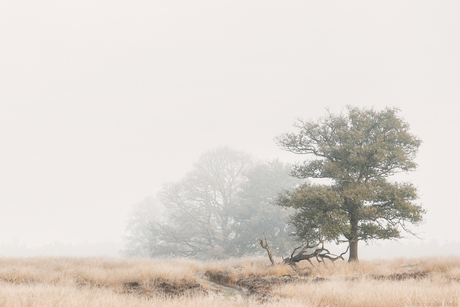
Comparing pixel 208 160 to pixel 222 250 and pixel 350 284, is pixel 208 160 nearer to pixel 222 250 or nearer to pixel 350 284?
pixel 222 250

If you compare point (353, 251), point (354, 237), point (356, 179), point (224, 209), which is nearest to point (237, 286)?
point (354, 237)

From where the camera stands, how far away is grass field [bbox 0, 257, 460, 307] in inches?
277

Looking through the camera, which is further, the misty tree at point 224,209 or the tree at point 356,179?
the misty tree at point 224,209

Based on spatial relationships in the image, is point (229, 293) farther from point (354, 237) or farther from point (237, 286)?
point (354, 237)

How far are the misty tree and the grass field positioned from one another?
11886 millimetres

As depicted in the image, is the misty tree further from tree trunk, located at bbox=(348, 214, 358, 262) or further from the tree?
the tree

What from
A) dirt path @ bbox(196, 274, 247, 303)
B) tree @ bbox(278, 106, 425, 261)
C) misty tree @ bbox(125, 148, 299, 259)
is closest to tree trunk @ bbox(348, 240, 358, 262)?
tree @ bbox(278, 106, 425, 261)

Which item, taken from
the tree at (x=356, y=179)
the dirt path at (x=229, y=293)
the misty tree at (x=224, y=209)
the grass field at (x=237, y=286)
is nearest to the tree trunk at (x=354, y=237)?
the tree at (x=356, y=179)

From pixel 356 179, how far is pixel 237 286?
9237mm

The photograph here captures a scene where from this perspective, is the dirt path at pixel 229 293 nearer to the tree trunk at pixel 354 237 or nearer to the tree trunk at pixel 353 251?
the tree trunk at pixel 354 237

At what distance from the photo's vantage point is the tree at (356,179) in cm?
1595

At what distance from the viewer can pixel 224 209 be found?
1297 inches

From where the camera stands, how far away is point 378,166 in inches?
671

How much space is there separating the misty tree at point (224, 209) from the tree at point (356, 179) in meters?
12.1
